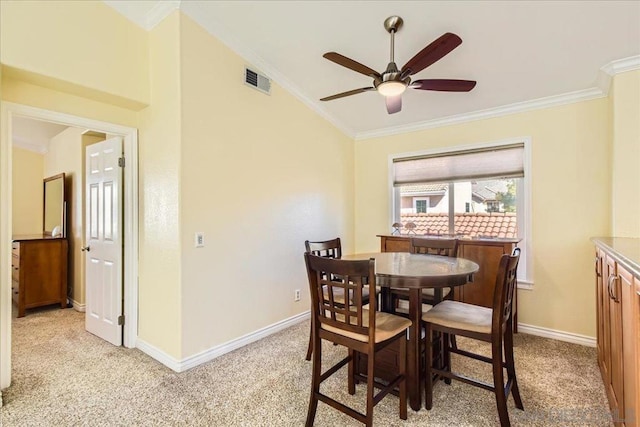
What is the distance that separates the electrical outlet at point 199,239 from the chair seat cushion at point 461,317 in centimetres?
187

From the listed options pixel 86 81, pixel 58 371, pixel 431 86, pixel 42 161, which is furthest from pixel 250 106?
pixel 42 161

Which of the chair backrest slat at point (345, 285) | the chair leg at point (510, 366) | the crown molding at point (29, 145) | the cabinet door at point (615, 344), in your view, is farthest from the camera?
the crown molding at point (29, 145)

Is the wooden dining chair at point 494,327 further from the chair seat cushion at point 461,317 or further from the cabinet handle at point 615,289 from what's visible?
the cabinet handle at point 615,289

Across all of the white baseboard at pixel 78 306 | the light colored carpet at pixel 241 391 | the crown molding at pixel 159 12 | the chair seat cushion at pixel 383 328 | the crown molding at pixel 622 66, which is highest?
the crown molding at pixel 159 12

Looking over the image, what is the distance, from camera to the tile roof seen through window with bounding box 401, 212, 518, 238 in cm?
350

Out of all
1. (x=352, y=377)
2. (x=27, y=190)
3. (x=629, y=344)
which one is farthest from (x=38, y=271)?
(x=629, y=344)

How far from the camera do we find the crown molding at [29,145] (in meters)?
4.84

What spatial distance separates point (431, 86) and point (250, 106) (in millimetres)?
1731

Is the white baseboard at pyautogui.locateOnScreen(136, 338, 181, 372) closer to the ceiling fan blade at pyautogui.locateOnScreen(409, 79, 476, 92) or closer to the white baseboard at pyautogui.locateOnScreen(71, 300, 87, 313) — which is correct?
the white baseboard at pyautogui.locateOnScreen(71, 300, 87, 313)

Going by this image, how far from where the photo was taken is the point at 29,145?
4.99 metres

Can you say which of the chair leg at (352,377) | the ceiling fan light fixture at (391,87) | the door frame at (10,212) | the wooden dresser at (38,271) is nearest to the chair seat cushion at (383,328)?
the chair leg at (352,377)

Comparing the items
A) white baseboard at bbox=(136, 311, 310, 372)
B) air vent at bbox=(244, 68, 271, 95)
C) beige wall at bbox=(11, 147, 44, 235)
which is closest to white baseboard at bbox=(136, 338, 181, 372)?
white baseboard at bbox=(136, 311, 310, 372)

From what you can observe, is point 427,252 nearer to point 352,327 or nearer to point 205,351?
point 352,327

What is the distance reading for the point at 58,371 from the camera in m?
2.50
